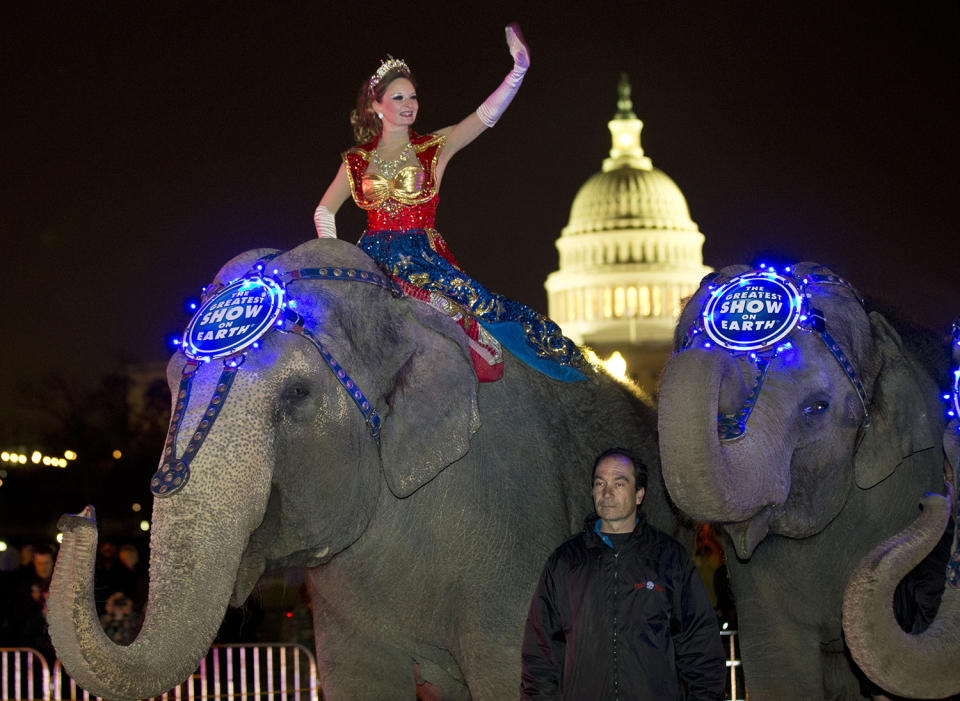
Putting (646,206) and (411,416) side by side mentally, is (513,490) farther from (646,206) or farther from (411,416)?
(646,206)

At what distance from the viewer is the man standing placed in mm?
5164

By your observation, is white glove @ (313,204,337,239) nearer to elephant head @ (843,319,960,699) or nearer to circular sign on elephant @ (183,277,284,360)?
circular sign on elephant @ (183,277,284,360)


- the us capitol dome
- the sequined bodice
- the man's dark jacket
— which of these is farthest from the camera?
the us capitol dome

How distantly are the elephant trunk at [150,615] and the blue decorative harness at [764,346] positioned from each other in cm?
212

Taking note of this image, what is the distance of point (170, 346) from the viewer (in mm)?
6039

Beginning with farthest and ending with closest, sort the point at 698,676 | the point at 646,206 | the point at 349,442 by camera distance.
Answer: the point at 646,206 < the point at 349,442 < the point at 698,676

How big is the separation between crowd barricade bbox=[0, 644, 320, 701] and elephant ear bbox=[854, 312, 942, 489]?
361 centimetres

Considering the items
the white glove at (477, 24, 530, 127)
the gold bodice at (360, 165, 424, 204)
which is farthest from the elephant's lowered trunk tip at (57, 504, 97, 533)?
the white glove at (477, 24, 530, 127)

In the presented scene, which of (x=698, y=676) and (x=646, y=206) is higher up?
(x=646, y=206)

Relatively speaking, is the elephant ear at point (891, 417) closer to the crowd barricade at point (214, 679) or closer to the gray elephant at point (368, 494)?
the gray elephant at point (368, 494)

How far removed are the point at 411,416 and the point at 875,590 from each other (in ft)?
6.63

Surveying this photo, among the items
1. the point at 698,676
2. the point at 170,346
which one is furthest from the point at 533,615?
the point at 170,346

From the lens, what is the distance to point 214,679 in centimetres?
1130

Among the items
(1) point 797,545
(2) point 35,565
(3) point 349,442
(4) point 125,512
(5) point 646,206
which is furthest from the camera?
(5) point 646,206
